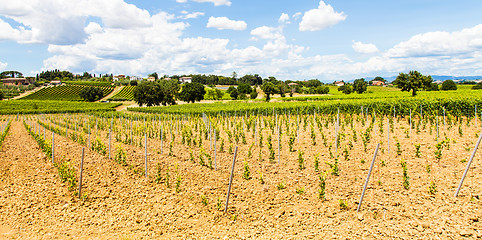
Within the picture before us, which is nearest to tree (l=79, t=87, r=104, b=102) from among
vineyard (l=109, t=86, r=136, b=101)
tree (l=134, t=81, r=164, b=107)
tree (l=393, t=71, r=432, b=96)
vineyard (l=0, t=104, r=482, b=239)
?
vineyard (l=109, t=86, r=136, b=101)

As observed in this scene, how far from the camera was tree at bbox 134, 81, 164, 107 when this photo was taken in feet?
223

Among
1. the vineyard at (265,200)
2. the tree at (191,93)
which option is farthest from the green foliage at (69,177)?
the tree at (191,93)

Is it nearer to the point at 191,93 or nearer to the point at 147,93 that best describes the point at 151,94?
the point at 147,93

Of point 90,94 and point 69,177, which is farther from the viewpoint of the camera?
point 90,94

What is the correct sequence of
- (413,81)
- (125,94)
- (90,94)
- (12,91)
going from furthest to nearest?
(125,94) → (12,91) → (90,94) → (413,81)

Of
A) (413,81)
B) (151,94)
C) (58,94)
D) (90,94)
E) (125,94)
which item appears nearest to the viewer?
(413,81)

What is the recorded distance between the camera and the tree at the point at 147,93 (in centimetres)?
6811

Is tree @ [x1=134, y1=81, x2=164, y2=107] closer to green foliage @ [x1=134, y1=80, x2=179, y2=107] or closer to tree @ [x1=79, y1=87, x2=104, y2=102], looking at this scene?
green foliage @ [x1=134, y1=80, x2=179, y2=107]

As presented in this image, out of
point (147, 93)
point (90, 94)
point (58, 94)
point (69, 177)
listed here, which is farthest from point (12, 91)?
point (69, 177)

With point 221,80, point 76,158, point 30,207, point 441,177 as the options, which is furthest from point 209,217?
point 221,80

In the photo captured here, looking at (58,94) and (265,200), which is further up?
(58,94)

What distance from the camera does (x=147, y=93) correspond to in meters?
68.7

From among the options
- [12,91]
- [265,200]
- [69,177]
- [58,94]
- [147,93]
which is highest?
[12,91]

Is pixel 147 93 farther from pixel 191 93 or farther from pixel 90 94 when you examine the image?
pixel 90 94
